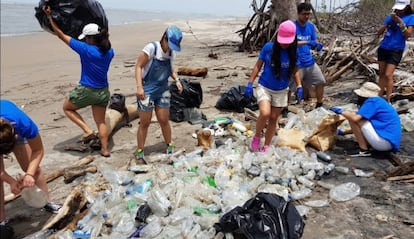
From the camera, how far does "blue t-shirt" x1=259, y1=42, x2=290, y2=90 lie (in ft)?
13.9

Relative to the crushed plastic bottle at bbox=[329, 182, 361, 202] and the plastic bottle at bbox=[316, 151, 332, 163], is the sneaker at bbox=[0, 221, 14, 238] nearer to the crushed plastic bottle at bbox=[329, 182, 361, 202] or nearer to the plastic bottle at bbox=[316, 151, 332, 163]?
the crushed plastic bottle at bbox=[329, 182, 361, 202]

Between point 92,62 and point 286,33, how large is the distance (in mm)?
2177

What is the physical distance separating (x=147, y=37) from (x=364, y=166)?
1613 cm

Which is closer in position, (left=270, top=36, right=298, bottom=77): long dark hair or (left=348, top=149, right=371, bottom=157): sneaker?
(left=270, top=36, right=298, bottom=77): long dark hair

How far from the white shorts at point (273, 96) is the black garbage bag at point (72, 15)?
2.22 m

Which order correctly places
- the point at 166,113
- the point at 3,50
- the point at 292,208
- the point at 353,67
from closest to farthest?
the point at 292,208 < the point at 166,113 < the point at 353,67 < the point at 3,50

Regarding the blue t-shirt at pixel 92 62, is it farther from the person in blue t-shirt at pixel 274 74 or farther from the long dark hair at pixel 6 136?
the long dark hair at pixel 6 136

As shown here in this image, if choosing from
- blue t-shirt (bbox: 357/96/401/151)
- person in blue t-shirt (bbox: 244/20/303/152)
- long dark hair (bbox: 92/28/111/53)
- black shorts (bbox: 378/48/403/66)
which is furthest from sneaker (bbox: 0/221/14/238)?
black shorts (bbox: 378/48/403/66)

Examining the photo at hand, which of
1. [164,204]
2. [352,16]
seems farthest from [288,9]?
[352,16]

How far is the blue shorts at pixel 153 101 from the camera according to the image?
430 cm

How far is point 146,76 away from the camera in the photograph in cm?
428

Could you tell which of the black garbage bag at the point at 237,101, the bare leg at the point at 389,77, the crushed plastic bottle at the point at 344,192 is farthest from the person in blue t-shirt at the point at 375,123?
the black garbage bag at the point at 237,101

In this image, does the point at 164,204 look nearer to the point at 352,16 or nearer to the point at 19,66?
the point at 19,66

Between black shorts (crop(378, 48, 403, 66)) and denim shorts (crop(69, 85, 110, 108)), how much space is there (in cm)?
403
